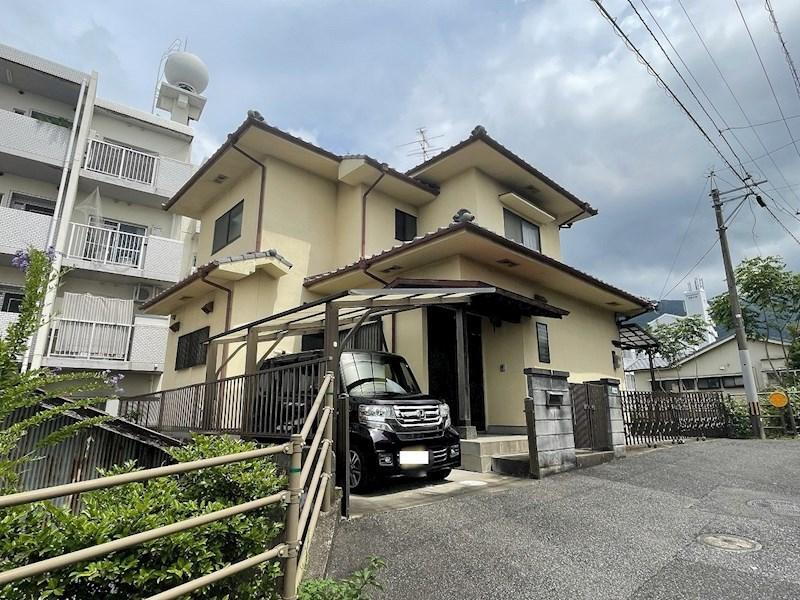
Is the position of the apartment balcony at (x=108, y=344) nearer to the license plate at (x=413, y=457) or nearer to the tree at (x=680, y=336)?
the license plate at (x=413, y=457)

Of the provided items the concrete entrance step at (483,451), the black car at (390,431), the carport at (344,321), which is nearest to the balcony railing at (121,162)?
the carport at (344,321)

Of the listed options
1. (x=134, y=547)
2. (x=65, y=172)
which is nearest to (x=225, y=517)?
(x=134, y=547)

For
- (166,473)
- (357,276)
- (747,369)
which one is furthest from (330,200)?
(747,369)

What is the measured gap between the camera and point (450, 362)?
9000 millimetres

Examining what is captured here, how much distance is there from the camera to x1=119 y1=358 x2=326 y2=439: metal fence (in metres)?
4.82

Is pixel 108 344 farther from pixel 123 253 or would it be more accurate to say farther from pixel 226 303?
pixel 226 303

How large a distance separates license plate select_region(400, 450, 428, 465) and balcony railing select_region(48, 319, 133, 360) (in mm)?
11737

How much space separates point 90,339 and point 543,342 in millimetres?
12667

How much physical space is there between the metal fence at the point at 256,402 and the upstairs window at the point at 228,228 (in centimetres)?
465

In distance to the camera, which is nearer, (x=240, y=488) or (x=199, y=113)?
(x=240, y=488)

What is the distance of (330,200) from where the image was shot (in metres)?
11.2

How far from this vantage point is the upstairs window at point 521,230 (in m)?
11.5

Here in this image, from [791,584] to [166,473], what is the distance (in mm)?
3835

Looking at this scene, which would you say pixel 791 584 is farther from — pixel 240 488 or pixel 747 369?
pixel 747 369
